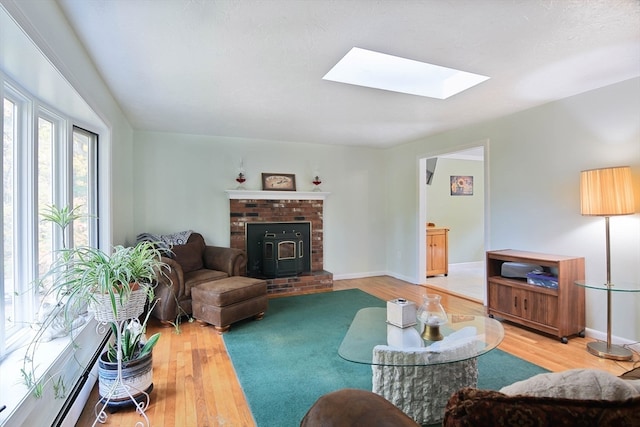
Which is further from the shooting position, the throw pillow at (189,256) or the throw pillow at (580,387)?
the throw pillow at (189,256)

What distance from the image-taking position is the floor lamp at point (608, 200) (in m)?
2.66

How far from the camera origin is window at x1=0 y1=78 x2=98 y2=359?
70.2 inches

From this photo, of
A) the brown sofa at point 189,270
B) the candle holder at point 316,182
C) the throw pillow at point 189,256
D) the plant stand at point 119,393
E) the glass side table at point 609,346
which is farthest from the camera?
the candle holder at point 316,182

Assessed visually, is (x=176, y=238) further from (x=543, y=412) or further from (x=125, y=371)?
(x=543, y=412)

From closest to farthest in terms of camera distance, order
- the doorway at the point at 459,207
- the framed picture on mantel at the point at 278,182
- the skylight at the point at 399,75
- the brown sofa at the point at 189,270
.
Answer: the skylight at the point at 399,75 < the brown sofa at the point at 189,270 < the framed picture on mantel at the point at 278,182 < the doorway at the point at 459,207

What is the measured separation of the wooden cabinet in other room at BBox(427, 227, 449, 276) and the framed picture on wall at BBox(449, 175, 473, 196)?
143 cm

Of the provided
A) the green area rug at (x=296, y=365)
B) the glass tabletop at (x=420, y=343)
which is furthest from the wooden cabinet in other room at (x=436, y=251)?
the glass tabletop at (x=420, y=343)

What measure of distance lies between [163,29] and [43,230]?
4.85 ft

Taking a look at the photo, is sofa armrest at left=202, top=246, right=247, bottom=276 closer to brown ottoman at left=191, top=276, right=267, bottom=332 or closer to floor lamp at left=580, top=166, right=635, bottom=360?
brown ottoman at left=191, top=276, right=267, bottom=332

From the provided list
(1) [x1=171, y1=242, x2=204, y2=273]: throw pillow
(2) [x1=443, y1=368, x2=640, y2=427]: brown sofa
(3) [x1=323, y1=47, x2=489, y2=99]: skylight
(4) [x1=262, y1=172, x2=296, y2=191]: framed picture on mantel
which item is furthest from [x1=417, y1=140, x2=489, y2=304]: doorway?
(2) [x1=443, y1=368, x2=640, y2=427]: brown sofa

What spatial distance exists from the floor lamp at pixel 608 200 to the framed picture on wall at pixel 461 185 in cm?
409

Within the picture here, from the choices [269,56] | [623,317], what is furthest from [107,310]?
[623,317]

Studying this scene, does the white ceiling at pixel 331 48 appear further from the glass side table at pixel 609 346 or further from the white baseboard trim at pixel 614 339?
the white baseboard trim at pixel 614 339

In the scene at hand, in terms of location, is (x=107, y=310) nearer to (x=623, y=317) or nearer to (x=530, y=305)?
(x=530, y=305)
